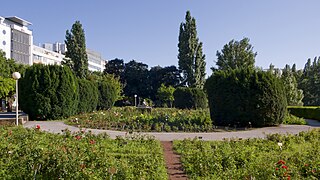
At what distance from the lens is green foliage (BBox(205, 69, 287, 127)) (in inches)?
616

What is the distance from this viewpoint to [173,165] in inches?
279

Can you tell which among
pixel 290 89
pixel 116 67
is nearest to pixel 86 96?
pixel 290 89

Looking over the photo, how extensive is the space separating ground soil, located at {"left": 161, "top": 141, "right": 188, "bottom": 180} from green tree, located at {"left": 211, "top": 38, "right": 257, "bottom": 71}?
111 ft

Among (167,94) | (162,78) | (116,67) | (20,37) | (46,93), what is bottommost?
(46,93)

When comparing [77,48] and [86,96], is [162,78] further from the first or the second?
[86,96]

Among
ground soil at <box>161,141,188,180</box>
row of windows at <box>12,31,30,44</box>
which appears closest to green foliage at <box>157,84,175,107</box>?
row of windows at <box>12,31,30,44</box>

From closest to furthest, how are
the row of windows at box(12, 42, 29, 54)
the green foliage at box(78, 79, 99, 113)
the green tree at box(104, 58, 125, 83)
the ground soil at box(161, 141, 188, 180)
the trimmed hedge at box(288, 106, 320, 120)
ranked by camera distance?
the ground soil at box(161, 141, 188, 180)
the trimmed hedge at box(288, 106, 320, 120)
the green foliage at box(78, 79, 99, 113)
the green tree at box(104, 58, 125, 83)
the row of windows at box(12, 42, 29, 54)

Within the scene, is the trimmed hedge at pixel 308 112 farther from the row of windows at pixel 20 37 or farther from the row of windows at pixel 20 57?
the row of windows at pixel 20 37

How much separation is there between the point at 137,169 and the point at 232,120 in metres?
11.3

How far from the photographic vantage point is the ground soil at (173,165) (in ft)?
20.3

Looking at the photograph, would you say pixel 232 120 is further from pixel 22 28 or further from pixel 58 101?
pixel 22 28

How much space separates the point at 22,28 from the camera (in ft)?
216

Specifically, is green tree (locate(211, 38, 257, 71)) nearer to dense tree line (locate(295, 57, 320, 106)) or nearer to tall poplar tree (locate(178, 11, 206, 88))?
tall poplar tree (locate(178, 11, 206, 88))

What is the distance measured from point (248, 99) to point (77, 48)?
2767 cm
